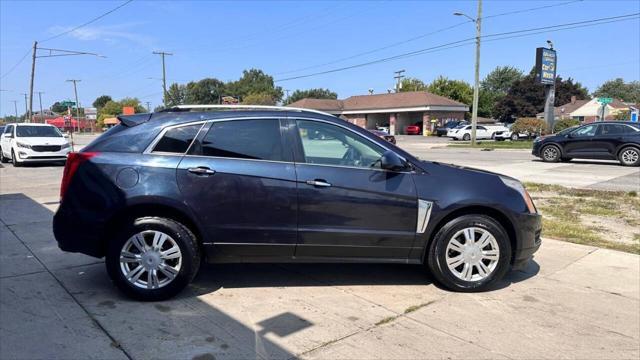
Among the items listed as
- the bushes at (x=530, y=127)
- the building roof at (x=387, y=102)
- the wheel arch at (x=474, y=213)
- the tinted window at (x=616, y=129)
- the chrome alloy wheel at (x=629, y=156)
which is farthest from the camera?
the building roof at (x=387, y=102)

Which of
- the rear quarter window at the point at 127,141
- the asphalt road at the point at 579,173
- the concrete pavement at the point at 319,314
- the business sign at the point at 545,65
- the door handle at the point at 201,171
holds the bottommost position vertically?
the concrete pavement at the point at 319,314

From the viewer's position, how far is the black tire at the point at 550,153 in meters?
18.5

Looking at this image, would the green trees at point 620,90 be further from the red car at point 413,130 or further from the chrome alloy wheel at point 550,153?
the chrome alloy wheel at point 550,153

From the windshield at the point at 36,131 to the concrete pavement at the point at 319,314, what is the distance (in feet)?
45.4

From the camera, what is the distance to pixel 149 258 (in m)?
4.27

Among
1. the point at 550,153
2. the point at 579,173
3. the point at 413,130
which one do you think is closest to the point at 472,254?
the point at 579,173

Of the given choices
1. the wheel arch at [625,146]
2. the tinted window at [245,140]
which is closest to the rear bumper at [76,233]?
the tinted window at [245,140]

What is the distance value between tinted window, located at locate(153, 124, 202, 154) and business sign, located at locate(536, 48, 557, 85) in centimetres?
3829

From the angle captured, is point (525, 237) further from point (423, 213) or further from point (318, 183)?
point (318, 183)

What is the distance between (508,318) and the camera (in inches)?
162

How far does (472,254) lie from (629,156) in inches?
613

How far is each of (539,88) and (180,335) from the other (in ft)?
288

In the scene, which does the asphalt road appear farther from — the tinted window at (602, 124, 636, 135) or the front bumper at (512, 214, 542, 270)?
the front bumper at (512, 214, 542, 270)

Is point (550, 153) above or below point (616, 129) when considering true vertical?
below
